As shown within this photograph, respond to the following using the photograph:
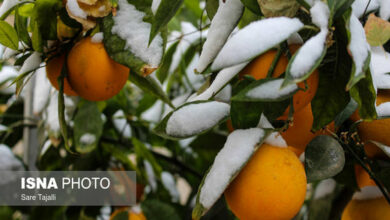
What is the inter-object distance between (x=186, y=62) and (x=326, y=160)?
0.54m

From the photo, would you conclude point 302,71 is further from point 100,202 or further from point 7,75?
point 7,75

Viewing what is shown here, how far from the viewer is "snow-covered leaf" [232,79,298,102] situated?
37 cm

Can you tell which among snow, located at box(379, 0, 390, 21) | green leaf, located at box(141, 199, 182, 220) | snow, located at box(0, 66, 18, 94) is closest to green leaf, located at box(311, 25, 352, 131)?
snow, located at box(379, 0, 390, 21)

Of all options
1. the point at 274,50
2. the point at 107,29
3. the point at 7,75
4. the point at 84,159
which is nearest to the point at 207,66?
the point at 274,50

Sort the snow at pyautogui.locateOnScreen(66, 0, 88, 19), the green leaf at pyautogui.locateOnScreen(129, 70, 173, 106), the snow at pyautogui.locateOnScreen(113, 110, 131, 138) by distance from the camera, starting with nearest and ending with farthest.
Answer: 1. the snow at pyautogui.locateOnScreen(66, 0, 88, 19)
2. the green leaf at pyautogui.locateOnScreen(129, 70, 173, 106)
3. the snow at pyautogui.locateOnScreen(113, 110, 131, 138)

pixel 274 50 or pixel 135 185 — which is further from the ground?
pixel 274 50

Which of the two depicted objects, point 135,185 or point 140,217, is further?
point 135,185

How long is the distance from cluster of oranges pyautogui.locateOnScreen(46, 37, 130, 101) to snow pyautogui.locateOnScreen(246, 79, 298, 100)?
26 cm

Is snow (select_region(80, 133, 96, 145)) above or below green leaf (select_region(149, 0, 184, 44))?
below

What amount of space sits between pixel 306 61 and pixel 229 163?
0.38 feet

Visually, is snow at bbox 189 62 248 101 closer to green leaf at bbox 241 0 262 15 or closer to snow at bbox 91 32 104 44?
green leaf at bbox 241 0 262 15

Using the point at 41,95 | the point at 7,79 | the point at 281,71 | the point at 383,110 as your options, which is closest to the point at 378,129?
the point at 383,110

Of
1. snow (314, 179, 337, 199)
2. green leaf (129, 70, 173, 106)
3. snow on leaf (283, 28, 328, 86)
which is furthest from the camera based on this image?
snow (314, 179, 337, 199)

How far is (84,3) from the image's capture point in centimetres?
53
